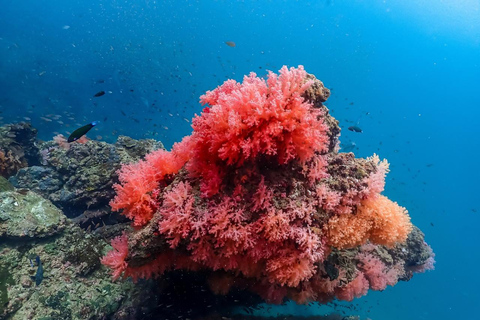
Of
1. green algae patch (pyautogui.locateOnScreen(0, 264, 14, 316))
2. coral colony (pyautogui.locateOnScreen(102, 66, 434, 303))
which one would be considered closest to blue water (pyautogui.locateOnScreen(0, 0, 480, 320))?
green algae patch (pyautogui.locateOnScreen(0, 264, 14, 316))

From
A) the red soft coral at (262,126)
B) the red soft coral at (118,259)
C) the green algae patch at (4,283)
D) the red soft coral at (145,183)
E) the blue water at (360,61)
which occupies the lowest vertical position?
the green algae patch at (4,283)

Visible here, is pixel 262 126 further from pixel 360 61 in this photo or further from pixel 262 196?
pixel 360 61

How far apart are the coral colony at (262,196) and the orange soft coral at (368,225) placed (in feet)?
0.04

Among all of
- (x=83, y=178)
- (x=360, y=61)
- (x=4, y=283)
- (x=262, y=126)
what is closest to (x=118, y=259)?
(x=4, y=283)

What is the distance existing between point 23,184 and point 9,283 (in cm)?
449

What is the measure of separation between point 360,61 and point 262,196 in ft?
253

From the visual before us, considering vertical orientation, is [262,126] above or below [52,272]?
above

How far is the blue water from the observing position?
163 ft

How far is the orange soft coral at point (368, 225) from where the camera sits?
11.9 feet

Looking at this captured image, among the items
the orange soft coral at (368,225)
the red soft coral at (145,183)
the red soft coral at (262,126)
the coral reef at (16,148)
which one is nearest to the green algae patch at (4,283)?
the red soft coral at (145,183)

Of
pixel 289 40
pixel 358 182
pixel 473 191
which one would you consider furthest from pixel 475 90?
pixel 358 182

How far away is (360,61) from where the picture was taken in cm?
6944

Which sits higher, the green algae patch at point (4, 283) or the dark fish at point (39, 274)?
the dark fish at point (39, 274)

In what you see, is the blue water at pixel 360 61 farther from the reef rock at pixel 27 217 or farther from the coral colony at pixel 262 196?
the coral colony at pixel 262 196
